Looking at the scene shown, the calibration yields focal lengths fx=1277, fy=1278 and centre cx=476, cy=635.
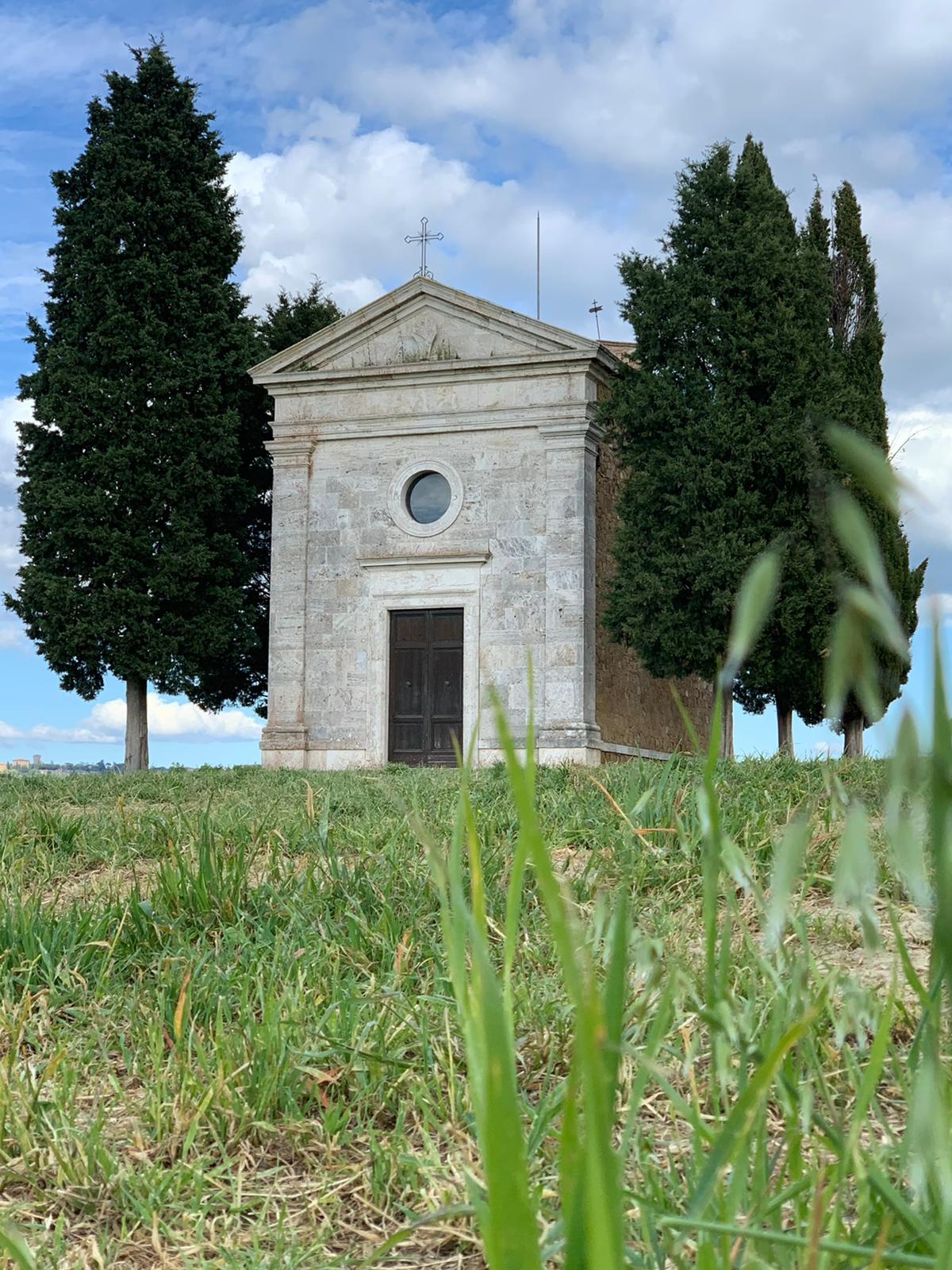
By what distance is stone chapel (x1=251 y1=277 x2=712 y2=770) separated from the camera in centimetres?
1702

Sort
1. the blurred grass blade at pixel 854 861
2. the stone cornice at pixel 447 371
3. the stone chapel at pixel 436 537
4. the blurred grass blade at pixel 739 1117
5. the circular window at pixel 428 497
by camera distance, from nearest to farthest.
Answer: the blurred grass blade at pixel 854 861, the blurred grass blade at pixel 739 1117, the stone chapel at pixel 436 537, the stone cornice at pixel 447 371, the circular window at pixel 428 497

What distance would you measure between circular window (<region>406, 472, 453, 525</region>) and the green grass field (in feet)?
44.3

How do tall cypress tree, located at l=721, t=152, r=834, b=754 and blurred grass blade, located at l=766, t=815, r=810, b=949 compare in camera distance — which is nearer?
blurred grass blade, located at l=766, t=815, r=810, b=949

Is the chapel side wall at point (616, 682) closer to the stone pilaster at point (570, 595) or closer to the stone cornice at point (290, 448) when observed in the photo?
the stone pilaster at point (570, 595)

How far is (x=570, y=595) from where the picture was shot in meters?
16.8

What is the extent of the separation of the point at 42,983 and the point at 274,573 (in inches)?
600

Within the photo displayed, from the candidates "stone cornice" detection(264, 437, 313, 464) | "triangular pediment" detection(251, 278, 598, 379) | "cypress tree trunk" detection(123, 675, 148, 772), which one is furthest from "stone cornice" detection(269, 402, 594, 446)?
"cypress tree trunk" detection(123, 675, 148, 772)

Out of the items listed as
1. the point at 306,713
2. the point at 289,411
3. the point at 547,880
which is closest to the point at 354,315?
the point at 289,411

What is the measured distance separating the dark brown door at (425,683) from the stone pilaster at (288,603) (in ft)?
4.53

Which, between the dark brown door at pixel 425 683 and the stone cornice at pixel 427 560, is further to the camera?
the dark brown door at pixel 425 683

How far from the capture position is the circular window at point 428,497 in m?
17.8

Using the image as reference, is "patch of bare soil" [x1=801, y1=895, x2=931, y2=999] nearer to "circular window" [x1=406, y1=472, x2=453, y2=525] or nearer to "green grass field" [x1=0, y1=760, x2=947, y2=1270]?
"green grass field" [x1=0, y1=760, x2=947, y2=1270]

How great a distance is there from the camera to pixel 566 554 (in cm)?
1689

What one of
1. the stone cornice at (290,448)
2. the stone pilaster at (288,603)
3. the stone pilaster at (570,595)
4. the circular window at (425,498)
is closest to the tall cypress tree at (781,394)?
the stone pilaster at (570,595)
